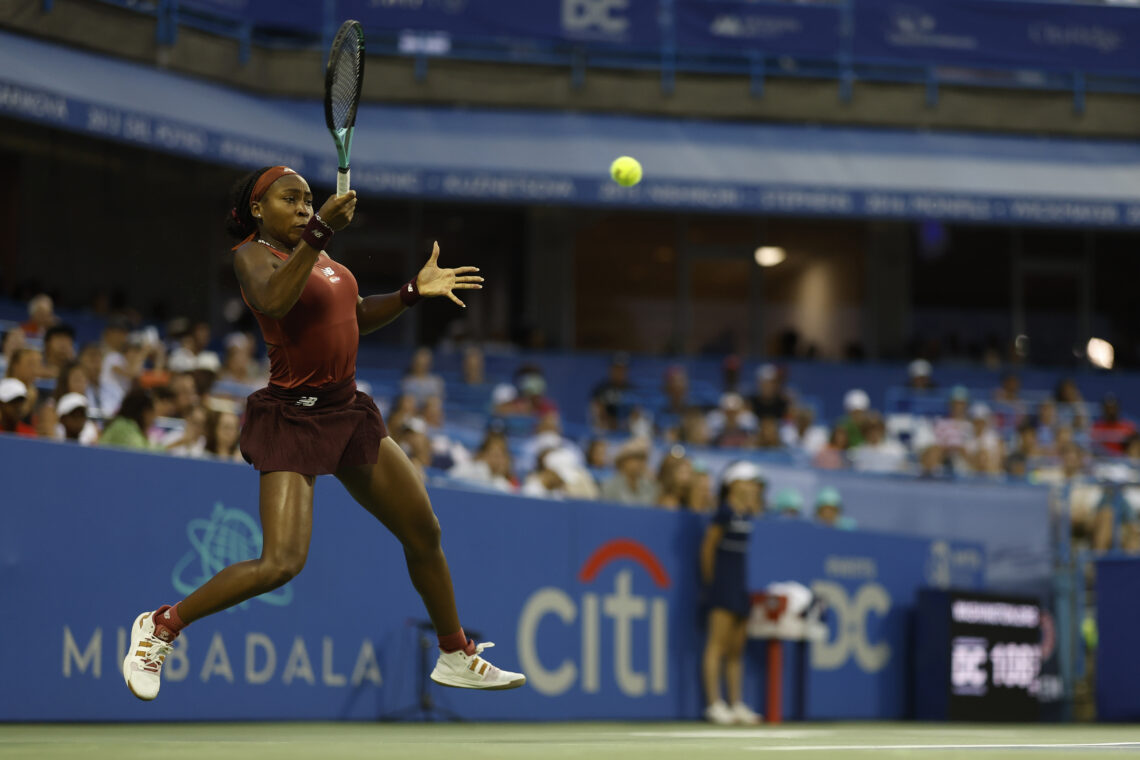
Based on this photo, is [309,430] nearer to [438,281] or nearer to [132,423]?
[438,281]

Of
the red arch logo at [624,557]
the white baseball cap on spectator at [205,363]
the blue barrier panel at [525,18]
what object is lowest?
the red arch logo at [624,557]

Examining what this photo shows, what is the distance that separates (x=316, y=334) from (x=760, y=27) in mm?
16179

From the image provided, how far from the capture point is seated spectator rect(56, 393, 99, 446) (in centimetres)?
903

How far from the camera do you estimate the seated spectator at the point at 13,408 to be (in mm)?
8602

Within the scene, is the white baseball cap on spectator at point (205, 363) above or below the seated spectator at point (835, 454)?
above

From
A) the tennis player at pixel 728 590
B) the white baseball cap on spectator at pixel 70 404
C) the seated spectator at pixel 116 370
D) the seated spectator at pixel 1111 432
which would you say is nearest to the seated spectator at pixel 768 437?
the seated spectator at pixel 1111 432

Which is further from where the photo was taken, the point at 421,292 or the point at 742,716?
the point at 742,716

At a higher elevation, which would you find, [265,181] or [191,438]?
[265,181]

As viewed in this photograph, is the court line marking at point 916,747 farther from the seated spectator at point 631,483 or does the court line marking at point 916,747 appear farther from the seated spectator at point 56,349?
the seated spectator at point 56,349

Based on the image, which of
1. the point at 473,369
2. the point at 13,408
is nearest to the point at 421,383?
the point at 473,369

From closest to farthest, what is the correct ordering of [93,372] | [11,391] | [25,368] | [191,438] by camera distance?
[11,391] < [25,368] < [191,438] < [93,372]

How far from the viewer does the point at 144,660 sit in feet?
16.9

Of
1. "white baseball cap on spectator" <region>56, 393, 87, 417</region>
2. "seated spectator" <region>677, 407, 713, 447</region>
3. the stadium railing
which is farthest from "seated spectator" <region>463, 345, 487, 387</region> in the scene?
"white baseball cap on spectator" <region>56, 393, 87, 417</region>

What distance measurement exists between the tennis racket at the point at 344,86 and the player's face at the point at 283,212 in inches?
9.4
